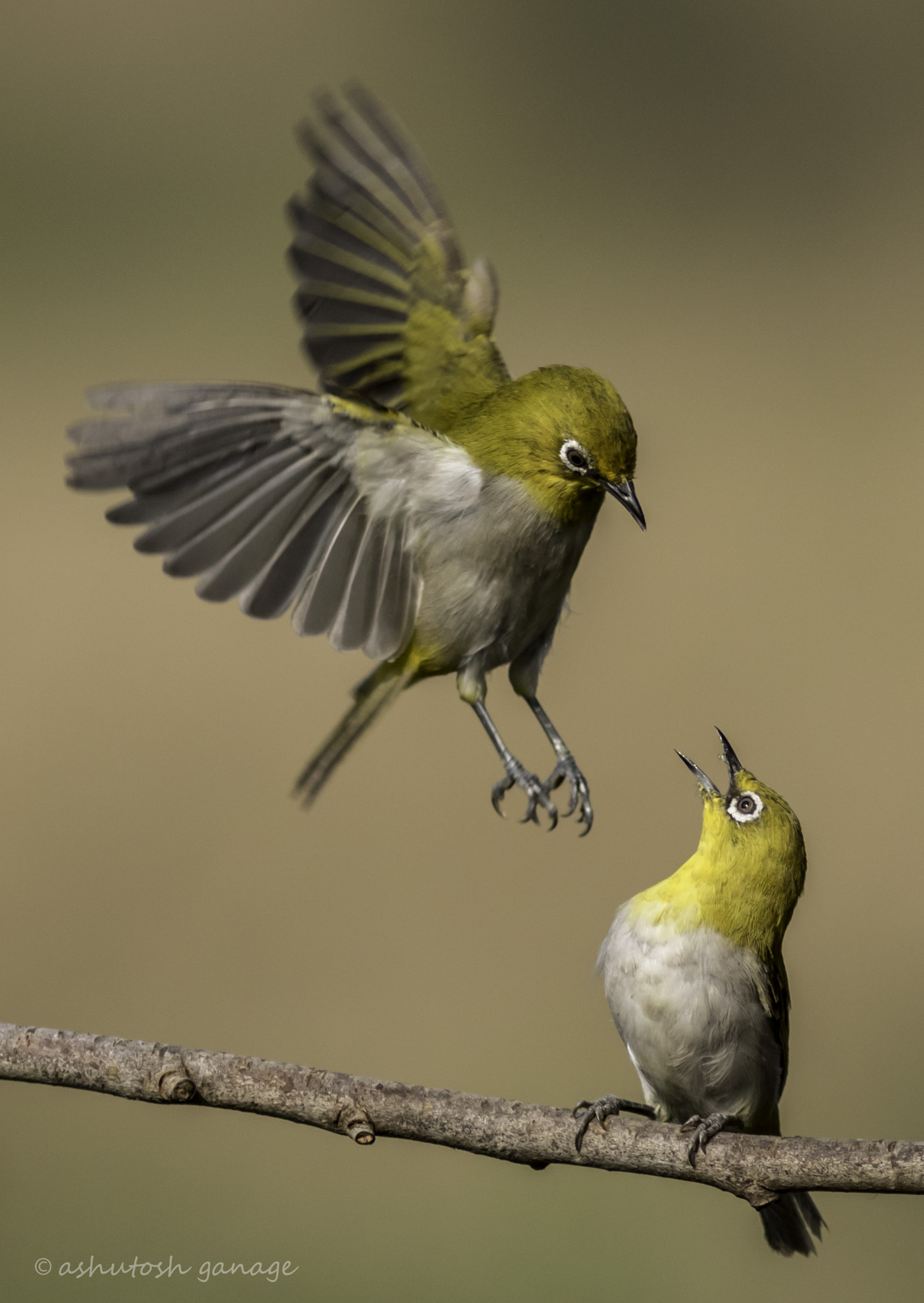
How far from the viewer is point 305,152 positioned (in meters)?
2.25

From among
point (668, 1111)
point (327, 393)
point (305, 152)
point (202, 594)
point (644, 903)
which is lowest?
point (668, 1111)

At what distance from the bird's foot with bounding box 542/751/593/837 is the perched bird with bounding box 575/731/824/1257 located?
17cm

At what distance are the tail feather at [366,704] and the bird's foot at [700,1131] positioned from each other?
761 mm

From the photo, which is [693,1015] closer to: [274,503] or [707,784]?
[707,784]

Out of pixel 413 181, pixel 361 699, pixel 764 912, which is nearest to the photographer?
pixel 764 912

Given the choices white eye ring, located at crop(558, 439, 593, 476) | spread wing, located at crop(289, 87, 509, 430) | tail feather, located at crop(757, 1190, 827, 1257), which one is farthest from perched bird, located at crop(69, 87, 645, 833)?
tail feather, located at crop(757, 1190, 827, 1257)

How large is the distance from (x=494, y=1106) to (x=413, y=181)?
167 centimetres

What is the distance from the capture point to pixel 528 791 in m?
1.82

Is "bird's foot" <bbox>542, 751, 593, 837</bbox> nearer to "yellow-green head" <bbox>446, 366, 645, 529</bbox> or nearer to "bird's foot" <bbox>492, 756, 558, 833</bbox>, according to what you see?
"bird's foot" <bbox>492, 756, 558, 833</bbox>

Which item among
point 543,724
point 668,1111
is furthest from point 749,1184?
point 543,724

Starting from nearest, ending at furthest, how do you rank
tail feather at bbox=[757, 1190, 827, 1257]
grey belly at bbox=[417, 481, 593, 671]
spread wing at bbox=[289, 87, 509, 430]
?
grey belly at bbox=[417, 481, 593, 671] < tail feather at bbox=[757, 1190, 827, 1257] < spread wing at bbox=[289, 87, 509, 430]

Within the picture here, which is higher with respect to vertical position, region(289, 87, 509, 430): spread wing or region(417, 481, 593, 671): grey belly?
region(289, 87, 509, 430): spread wing

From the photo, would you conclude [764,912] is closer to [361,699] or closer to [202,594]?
[361,699]

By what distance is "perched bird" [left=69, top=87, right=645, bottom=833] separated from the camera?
69.8 inches
